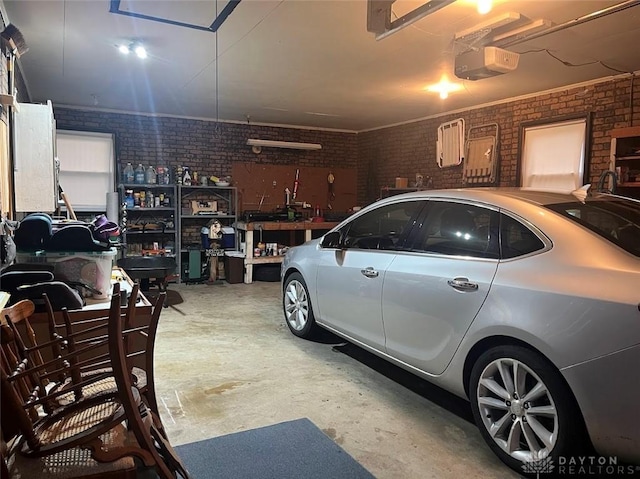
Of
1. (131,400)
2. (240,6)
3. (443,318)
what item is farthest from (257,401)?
(240,6)

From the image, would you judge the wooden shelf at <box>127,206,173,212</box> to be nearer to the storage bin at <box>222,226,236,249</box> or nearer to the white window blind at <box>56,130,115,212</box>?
the white window blind at <box>56,130,115,212</box>

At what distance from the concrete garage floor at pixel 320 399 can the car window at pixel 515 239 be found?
42.2 inches

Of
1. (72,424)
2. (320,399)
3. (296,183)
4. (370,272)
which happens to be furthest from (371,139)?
(72,424)

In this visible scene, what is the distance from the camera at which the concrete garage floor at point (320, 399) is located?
2400 millimetres

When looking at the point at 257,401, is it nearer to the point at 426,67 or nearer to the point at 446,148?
the point at 426,67

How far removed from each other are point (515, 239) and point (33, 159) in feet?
12.1

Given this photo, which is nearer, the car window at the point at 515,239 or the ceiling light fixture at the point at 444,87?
the car window at the point at 515,239

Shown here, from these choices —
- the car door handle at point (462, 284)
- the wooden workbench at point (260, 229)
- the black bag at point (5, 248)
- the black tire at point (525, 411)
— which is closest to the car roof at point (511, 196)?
the car door handle at point (462, 284)

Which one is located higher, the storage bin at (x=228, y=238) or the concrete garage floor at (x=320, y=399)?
the storage bin at (x=228, y=238)

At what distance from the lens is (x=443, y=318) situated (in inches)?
101

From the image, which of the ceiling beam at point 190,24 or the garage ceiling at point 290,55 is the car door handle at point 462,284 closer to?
the garage ceiling at point 290,55

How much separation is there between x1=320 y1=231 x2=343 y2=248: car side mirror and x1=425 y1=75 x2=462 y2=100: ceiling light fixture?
8.51ft

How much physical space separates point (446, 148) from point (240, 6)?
478 centimetres

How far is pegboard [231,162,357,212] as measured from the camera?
8523mm
